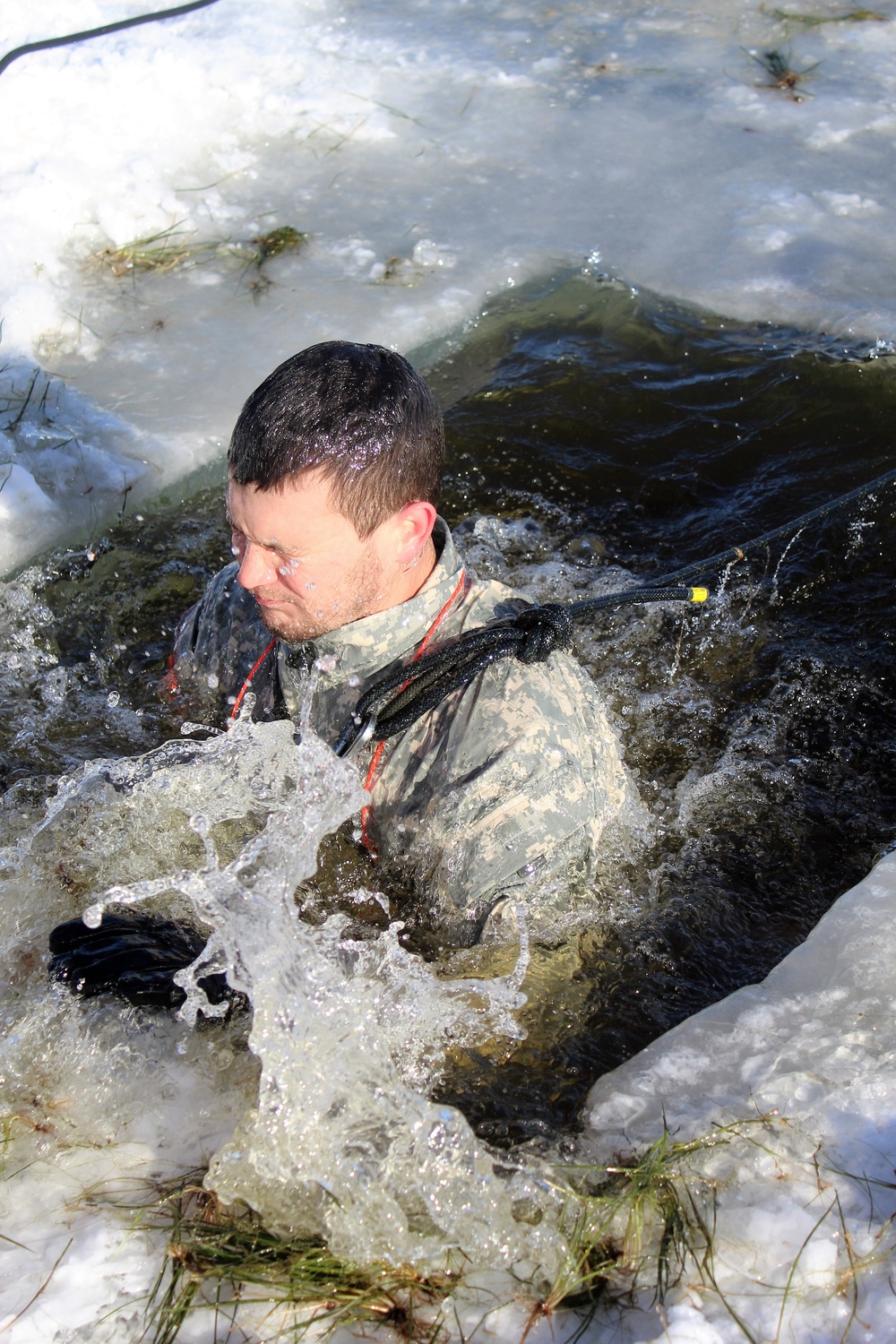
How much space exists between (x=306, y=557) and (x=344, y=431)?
280mm

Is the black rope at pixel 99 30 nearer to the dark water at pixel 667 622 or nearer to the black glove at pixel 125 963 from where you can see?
the dark water at pixel 667 622

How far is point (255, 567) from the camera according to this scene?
8.34 feet

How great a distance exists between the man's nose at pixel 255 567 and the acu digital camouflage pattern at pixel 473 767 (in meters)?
0.21

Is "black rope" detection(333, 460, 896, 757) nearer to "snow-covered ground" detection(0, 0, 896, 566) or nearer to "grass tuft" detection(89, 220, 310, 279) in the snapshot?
"snow-covered ground" detection(0, 0, 896, 566)

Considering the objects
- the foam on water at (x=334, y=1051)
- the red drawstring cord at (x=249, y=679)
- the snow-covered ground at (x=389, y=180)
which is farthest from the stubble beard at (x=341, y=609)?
the snow-covered ground at (x=389, y=180)

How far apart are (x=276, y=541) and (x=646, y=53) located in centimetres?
529

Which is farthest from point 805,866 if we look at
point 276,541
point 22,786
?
point 22,786

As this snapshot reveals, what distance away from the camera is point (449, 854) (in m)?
2.53

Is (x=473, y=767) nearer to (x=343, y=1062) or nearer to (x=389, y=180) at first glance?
(x=343, y=1062)

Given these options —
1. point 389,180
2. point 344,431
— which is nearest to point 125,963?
point 344,431

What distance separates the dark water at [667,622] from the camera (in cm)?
290

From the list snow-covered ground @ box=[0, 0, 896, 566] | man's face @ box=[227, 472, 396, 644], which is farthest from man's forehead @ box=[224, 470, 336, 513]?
snow-covered ground @ box=[0, 0, 896, 566]

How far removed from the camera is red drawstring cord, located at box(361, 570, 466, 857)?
2627 mm

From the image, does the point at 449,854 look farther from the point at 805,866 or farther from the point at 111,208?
the point at 111,208
